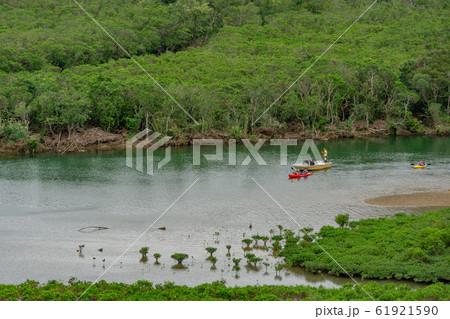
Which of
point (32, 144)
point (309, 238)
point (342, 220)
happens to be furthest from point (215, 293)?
point (32, 144)

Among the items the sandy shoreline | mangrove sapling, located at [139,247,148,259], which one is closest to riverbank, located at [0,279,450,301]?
mangrove sapling, located at [139,247,148,259]

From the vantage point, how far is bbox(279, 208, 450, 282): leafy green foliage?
69.3 ft

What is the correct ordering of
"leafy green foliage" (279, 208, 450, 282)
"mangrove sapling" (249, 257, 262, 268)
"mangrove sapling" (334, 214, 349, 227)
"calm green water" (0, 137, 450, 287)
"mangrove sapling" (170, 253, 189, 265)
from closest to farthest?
"leafy green foliage" (279, 208, 450, 282) → "mangrove sapling" (249, 257, 262, 268) → "calm green water" (0, 137, 450, 287) → "mangrove sapling" (170, 253, 189, 265) → "mangrove sapling" (334, 214, 349, 227)

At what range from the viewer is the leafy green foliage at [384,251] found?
69.3ft

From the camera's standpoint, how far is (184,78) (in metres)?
73.6

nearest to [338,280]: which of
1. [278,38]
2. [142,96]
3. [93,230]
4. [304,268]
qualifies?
[304,268]

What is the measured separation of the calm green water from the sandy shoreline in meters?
1.14

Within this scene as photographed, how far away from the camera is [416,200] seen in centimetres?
3372

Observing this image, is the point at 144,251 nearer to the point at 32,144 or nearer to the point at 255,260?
the point at 255,260

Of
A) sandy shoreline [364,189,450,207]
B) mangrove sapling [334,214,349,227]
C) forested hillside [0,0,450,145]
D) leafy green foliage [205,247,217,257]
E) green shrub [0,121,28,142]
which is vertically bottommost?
leafy green foliage [205,247,217,257]

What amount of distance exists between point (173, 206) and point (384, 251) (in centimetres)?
1476

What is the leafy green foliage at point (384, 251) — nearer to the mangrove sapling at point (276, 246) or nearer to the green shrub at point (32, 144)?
the mangrove sapling at point (276, 246)

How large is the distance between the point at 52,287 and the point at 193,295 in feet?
18.1

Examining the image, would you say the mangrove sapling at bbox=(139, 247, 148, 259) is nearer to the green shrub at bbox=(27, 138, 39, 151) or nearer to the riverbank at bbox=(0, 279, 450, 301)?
the riverbank at bbox=(0, 279, 450, 301)
